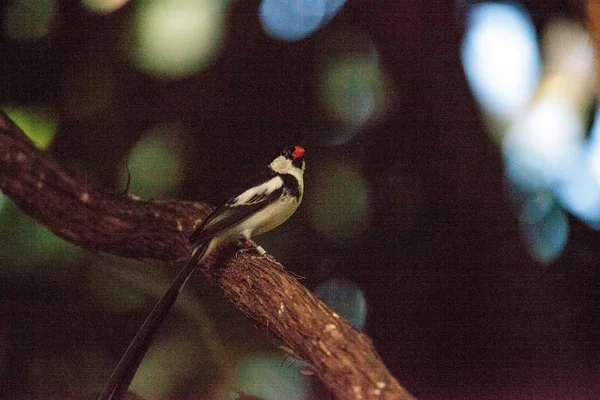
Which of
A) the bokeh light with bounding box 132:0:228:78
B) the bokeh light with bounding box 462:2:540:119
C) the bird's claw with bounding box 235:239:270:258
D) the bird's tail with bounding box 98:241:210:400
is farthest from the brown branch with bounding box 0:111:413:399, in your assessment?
the bokeh light with bounding box 462:2:540:119

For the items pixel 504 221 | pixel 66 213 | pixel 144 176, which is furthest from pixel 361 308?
pixel 66 213

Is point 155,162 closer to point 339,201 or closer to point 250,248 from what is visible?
point 250,248

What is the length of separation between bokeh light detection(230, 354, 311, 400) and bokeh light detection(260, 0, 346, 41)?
110cm

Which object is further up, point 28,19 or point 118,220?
point 28,19

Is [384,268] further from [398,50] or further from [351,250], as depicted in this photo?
[398,50]

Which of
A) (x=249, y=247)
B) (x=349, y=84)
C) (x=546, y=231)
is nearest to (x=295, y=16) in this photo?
(x=349, y=84)

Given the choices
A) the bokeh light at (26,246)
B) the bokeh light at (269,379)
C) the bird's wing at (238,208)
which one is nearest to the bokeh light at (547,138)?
the bird's wing at (238,208)

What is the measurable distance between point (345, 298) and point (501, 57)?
98 cm

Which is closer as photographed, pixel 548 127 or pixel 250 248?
pixel 250 248

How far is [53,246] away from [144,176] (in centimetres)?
39

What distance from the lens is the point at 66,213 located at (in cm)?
188

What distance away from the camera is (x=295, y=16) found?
1.99 m

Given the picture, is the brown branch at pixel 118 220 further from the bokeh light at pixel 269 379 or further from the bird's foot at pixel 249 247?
the bokeh light at pixel 269 379

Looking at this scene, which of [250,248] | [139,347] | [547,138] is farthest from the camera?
[547,138]
